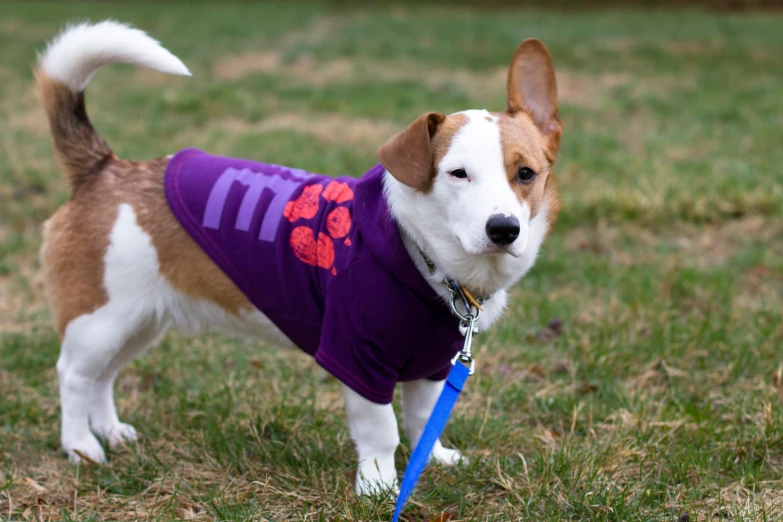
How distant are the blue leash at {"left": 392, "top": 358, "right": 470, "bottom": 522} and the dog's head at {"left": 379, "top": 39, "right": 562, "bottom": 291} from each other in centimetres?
38

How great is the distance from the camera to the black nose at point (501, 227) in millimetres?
2588

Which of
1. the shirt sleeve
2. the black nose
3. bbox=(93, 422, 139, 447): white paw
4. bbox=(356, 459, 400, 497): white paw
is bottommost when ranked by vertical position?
bbox=(93, 422, 139, 447): white paw

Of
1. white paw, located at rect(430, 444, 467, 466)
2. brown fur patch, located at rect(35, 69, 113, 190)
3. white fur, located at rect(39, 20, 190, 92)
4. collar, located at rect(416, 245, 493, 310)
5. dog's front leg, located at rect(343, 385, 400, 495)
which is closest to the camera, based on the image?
collar, located at rect(416, 245, 493, 310)

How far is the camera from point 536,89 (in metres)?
3.15

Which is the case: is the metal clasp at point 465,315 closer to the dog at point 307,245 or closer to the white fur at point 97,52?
the dog at point 307,245

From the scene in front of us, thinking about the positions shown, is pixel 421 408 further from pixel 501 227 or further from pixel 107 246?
pixel 107 246

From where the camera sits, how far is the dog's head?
2.66 m

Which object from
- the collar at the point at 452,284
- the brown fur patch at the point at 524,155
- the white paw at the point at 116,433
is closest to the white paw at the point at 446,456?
the collar at the point at 452,284

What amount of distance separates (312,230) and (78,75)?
1313 millimetres

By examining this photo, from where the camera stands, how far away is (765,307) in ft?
15.6

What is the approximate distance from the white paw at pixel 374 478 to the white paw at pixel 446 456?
0.82ft

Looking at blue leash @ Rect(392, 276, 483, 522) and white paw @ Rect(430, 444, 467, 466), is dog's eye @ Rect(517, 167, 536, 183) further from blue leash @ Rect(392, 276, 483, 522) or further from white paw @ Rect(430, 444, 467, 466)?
white paw @ Rect(430, 444, 467, 466)

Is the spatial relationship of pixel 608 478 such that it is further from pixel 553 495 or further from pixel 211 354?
pixel 211 354

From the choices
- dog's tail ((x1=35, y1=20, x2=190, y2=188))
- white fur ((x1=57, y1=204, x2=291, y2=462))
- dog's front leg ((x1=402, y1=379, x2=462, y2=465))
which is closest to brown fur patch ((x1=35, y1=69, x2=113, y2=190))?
dog's tail ((x1=35, y1=20, x2=190, y2=188))
